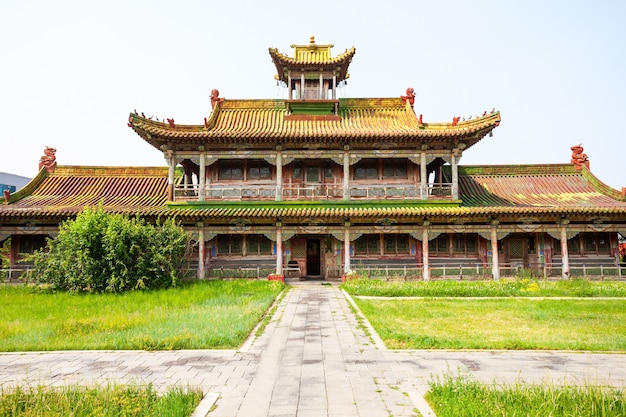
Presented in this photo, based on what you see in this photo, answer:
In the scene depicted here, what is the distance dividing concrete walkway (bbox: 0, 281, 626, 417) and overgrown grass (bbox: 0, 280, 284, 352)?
0.43 meters

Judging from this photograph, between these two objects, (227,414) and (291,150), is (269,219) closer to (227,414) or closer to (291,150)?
(291,150)

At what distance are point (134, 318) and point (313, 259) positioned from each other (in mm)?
12253

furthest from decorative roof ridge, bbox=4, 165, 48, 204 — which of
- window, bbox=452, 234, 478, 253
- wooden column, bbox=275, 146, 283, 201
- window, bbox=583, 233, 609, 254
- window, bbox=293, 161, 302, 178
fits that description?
window, bbox=583, 233, 609, 254

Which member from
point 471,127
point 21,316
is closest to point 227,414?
point 21,316

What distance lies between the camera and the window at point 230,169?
20.3 m

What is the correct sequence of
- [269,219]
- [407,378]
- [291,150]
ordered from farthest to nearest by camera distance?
[291,150] < [269,219] < [407,378]

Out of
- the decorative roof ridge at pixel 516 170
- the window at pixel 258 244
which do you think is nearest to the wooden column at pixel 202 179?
the window at pixel 258 244

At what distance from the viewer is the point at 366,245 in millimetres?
19672

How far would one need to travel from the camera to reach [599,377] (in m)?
5.50

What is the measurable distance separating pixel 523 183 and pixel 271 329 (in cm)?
1800

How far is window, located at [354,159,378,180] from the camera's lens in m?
20.2

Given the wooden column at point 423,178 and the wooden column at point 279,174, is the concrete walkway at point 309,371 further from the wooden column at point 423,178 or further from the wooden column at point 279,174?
the wooden column at point 423,178

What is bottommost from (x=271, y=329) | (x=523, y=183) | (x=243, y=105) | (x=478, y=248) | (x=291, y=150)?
(x=271, y=329)

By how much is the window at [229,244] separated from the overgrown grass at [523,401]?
51.1 ft
